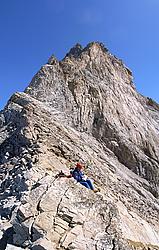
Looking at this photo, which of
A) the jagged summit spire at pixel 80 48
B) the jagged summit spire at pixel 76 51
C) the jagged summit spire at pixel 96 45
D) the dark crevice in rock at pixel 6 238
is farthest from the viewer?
the jagged summit spire at pixel 96 45

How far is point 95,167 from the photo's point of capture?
30.2 m

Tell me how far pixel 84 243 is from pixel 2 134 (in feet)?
53.7

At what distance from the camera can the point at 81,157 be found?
29.2 meters

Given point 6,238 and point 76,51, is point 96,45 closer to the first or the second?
point 76,51

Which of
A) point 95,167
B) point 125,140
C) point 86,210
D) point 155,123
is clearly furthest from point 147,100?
point 86,210

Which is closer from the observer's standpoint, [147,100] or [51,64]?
[51,64]

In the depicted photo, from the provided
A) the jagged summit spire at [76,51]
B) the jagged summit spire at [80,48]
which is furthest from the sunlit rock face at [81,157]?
the jagged summit spire at [80,48]

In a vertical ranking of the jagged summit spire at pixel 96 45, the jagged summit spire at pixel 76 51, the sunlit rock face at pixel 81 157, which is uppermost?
the jagged summit spire at pixel 96 45

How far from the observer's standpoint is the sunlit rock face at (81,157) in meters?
16.7

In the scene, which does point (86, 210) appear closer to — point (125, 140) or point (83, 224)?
point (83, 224)

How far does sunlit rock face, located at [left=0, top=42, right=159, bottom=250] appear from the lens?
16.7 meters

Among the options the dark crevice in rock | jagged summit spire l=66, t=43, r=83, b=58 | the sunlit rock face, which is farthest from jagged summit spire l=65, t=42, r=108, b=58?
the dark crevice in rock

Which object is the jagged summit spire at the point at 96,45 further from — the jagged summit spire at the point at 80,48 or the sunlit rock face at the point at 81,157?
the sunlit rock face at the point at 81,157

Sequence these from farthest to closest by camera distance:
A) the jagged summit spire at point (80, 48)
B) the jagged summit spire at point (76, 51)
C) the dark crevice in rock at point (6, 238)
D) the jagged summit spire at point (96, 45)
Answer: the jagged summit spire at point (96, 45), the jagged summit spire at point (80, 48), the jagged summit spire at point (76, 51), the dark crevice in rock at point (6, 238)
